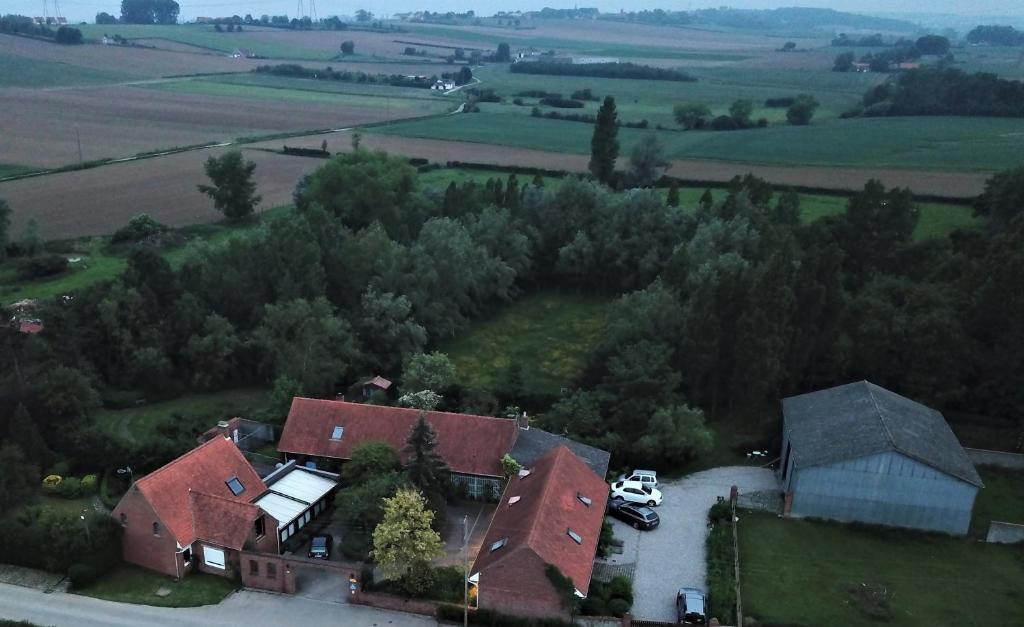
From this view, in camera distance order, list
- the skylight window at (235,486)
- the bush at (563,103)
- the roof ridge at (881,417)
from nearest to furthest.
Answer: the skylight window at (235,486) < the roof ridge at (881,417) < the bush at (563,103)

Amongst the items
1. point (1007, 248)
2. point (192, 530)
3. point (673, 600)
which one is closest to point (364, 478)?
point (192, 530)

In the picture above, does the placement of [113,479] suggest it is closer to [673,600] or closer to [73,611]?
[73,611]

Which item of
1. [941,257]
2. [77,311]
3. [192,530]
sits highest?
[941,257]

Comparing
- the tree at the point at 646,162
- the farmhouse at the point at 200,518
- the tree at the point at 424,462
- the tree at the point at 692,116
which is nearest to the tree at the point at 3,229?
the farmhouse at the point at 200,518

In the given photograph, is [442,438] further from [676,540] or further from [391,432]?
[676,540]

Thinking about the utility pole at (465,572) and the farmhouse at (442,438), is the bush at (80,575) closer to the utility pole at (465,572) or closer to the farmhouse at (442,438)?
the farmhouse at (442,438)

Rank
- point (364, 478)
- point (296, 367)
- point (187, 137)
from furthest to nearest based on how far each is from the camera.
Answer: point (187, 137), point (296, 367), point (364, 478)
